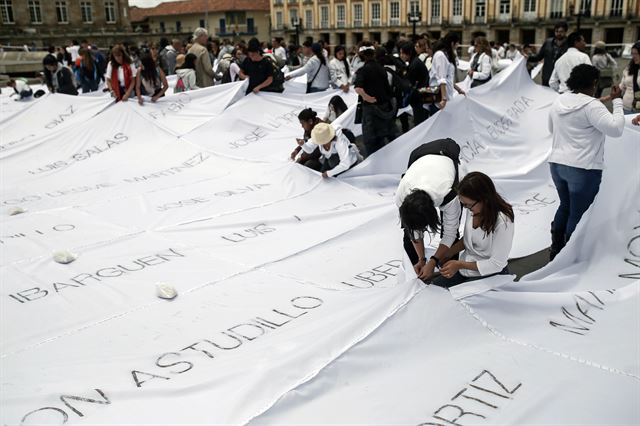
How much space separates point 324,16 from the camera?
66.1 metres

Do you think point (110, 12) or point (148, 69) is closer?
point (148, 69)

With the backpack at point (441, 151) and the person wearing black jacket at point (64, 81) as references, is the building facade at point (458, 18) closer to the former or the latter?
the person wearing black jacket at point (64, 81)

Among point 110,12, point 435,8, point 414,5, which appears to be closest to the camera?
point 435,8

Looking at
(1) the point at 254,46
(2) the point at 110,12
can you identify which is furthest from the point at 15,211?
(2) the point at 110,12

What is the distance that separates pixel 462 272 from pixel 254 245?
7.50 feet

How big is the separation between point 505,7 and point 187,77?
4594cm

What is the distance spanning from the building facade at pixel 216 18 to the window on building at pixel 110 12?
51.0 ft

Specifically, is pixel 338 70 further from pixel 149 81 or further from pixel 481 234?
pixel 481 234

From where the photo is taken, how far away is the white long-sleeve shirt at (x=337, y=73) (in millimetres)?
11531

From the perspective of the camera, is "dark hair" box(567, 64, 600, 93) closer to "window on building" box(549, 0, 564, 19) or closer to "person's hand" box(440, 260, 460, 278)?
"person's hand" box(440, 260, 460, 278)

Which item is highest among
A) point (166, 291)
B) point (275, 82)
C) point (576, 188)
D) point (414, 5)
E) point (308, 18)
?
point (414, 5)

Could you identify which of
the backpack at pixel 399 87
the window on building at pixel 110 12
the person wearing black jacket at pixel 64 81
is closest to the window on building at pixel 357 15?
the window on building at pixel 110 12

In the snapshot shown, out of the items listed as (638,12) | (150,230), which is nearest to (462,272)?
(150,230)

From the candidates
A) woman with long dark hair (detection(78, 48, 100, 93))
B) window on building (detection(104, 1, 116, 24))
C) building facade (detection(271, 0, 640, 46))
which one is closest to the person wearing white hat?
woman with long dark hair (detection(78, 48, 100, 93))
